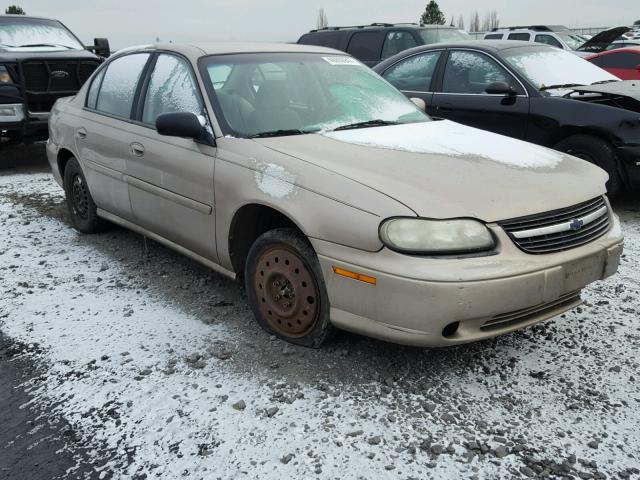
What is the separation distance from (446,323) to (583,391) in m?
0.79

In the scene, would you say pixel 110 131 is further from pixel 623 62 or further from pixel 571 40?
Answer: pixel 571 40

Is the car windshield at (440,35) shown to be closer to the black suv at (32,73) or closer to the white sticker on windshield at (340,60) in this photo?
the black suv at (32,73)

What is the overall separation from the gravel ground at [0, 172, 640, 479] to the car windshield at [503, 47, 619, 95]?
277 centimetres

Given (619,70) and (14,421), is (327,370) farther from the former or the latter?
(619,70)

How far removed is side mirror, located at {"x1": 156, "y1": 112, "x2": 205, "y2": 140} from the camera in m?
3.55

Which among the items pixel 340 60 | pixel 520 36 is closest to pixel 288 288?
pixel 340 60

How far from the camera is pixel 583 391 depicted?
296 centimetres

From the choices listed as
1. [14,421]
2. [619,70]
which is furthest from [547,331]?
[619,70]

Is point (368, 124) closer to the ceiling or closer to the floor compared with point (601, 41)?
closer to the ceiling

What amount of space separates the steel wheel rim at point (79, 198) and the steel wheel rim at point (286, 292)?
2385 mm

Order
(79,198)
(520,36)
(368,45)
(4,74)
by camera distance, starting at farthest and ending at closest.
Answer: (520,36), (368,45), (4,74), (79,198)

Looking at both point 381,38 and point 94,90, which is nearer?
point 94,90

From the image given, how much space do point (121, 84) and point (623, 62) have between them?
34.6 ft

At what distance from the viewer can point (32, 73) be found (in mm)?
8547
